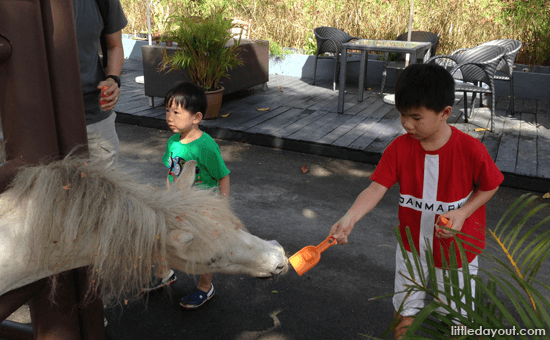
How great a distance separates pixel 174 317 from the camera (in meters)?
2.31

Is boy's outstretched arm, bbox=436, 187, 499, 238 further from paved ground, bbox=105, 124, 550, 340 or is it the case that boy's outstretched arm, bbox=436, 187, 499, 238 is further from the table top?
the table top

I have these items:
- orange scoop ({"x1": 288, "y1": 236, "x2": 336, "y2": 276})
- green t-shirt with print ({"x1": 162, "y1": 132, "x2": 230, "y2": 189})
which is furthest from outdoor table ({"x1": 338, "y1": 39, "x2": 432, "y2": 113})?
orange scoop ({"x1": 288, "y1": 236, "x2": 336, "y2": 276})

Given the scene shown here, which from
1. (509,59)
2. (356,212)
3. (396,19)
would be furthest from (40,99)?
(396,19)

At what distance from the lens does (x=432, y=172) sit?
5.39 ft

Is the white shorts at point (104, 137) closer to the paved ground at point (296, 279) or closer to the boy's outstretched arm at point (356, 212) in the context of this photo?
the paved ground at point (296, 279)

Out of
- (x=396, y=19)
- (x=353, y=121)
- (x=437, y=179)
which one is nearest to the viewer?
(x=437, y=179)

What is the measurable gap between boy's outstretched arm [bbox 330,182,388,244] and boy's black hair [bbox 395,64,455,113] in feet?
1.20

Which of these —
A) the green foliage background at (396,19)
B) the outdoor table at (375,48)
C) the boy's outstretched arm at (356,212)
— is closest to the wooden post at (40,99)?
the boy's outstretched arm at (356,212)

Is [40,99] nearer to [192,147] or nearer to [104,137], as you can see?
[104,137]

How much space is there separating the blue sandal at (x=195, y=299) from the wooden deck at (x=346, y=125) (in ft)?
8.56

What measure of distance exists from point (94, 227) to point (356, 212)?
3.26ft

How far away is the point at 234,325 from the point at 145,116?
13.2ft

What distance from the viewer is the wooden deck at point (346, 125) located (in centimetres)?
427

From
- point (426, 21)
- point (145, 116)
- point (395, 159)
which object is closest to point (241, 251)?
point (395, 159)
